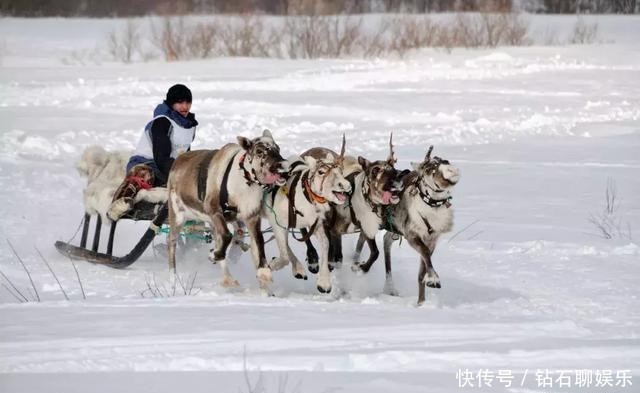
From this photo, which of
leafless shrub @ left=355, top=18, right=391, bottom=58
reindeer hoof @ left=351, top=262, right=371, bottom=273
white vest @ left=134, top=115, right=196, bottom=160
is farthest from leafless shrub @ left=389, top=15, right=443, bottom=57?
reindeer hoof @ left=351, top=262, right=371, bottom=273

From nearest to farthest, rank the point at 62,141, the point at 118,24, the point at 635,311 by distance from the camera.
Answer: the point at 635,311, the point at 62,141, the point at 118,24

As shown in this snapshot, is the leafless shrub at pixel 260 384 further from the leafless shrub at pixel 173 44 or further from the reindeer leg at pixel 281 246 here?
the leafless shrub at pixel 173 44

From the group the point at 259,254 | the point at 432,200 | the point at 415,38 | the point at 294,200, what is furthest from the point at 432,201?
the point at 415,38

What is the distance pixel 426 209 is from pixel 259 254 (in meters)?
1.13

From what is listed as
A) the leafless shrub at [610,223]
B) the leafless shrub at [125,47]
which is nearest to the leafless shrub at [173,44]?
the leafless shrub at [125,47]

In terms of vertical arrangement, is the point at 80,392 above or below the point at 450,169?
below

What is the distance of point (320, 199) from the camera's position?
289 inches

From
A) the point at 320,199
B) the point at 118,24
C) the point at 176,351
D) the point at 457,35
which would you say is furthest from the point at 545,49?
the point at 176,351

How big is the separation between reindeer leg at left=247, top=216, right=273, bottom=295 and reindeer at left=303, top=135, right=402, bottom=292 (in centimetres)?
40

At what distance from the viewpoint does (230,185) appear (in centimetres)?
769

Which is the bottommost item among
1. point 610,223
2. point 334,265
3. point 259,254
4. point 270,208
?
point 610,223

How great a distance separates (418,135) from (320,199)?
35.4 feet

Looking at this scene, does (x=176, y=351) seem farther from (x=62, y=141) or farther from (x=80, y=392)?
(x=62, y=141)

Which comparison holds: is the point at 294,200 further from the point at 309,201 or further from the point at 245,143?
the point at 245,143
